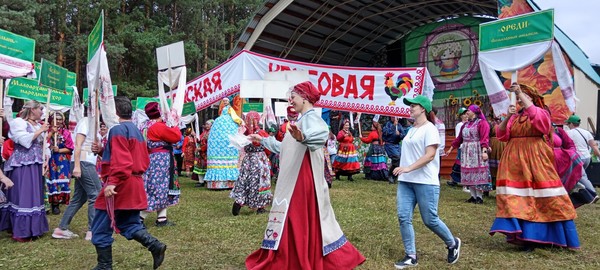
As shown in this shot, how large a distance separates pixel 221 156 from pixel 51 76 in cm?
470

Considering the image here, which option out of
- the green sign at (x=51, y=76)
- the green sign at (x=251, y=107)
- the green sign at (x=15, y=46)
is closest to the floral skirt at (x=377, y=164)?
the green sign at (x=251, y=107)

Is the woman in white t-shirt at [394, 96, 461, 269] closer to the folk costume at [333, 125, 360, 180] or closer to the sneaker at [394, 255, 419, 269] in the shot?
the sneaker at [394, 255, 419, 269]

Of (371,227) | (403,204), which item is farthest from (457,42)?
(403,204)

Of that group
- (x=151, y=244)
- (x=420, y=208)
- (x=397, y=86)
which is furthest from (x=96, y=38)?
(x=397, y=86)

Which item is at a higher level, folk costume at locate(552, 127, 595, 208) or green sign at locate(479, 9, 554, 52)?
green sign at locate(479, 9, 554, 52)

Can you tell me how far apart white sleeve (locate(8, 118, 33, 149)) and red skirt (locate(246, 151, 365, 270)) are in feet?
11.2

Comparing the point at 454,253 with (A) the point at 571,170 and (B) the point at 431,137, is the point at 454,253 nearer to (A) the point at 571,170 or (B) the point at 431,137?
(B) the point at 431,137

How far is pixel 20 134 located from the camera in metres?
5.65

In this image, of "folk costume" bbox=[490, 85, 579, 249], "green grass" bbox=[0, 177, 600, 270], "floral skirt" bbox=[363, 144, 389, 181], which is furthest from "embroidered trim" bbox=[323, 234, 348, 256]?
"floral skirt" bbox=[363, 144, 389, 181]

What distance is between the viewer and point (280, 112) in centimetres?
823

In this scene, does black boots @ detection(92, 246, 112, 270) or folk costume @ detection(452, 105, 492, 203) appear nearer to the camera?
black boots @ detection(92, 246, 112, 270)

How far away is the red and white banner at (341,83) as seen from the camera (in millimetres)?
9039

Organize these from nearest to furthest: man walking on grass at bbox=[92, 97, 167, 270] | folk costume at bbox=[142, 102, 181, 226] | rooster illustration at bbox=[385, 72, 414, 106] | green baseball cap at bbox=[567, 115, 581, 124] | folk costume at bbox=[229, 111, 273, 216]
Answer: man walking on grass at bbox=[92, 97, 167, 270] → folk costume at bbox=[142, 102, 181, 226] → folk costume at bbox=[229, 111, 273, 216] → green baseball cap at bbox=[567, 115, 581, 124] → rooster illustration at bbox=[385, 72, 414, 106]

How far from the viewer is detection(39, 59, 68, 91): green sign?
6062 millimetres
